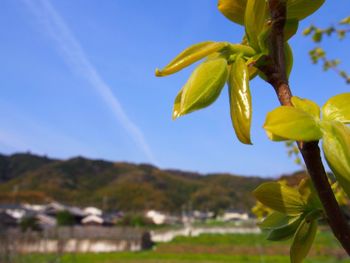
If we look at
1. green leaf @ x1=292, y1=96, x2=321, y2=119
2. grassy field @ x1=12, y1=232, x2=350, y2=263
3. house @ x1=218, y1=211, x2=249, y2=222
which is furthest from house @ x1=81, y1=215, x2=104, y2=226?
green leaf @ x1=292, y1=96, x2=321, y2=119

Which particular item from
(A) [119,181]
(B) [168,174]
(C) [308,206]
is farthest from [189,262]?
(B) [168,174]

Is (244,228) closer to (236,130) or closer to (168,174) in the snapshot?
(236,130)

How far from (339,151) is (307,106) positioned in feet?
0.13

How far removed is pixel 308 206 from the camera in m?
0.35

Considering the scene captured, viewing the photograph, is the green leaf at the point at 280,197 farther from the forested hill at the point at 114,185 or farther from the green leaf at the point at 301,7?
the forested hill at the point at 114,185

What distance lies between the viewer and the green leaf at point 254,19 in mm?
310

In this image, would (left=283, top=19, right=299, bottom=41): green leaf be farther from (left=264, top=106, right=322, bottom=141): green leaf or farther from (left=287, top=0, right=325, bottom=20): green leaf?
(left=264, top=106, right=322, bottom=141): green leaf

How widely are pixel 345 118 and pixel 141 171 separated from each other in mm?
50327

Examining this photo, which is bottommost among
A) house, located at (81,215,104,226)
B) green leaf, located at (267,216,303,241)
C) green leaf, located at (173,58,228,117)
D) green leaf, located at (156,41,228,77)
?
green leaf, located at (267,216,303,241)

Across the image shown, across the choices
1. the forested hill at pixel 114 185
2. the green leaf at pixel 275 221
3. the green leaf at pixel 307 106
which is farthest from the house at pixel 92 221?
the green leaf at pixel 307 106

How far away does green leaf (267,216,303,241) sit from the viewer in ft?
1.17

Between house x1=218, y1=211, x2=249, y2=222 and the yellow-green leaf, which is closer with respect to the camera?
the yellow-green leaf

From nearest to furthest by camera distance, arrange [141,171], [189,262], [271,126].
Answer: [271,126], [189,262], [141,171]

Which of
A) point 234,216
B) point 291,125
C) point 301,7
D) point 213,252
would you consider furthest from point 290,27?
point 234,216
